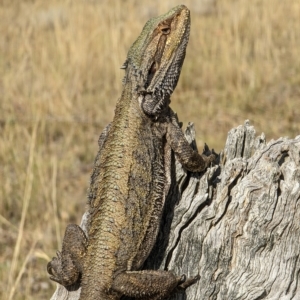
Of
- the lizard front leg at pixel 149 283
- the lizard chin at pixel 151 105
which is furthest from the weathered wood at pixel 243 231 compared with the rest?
the lizard chin at pixel 151 105

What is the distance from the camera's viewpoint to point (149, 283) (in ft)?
9.96

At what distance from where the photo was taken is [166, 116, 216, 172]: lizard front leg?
3416mm

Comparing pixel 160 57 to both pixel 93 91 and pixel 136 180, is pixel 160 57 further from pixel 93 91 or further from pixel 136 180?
pixel 93 91

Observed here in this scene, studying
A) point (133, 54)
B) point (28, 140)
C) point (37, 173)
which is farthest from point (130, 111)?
point (28, 140)

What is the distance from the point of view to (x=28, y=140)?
6711 millimetres

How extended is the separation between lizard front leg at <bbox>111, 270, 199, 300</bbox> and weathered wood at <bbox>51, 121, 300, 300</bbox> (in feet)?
0.39

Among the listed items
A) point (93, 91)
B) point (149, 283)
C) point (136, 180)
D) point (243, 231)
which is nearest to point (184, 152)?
point (136, 180)

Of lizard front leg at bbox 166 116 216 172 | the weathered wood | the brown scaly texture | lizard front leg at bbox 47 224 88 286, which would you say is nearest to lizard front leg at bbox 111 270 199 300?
the brown scaly texture

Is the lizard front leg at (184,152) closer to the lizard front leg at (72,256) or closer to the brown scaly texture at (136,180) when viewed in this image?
the brown scaly texture at (136,180)

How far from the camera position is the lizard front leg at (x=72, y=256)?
3.21 meters

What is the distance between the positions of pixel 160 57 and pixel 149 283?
1.67 m

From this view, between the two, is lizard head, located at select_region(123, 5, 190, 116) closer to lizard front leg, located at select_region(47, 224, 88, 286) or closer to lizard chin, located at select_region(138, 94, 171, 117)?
lizard chin, located at select_region(138, 94, 171, 117)

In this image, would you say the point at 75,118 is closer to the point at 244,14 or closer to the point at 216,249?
the point at 244,14

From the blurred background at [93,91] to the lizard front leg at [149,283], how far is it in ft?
9.33
